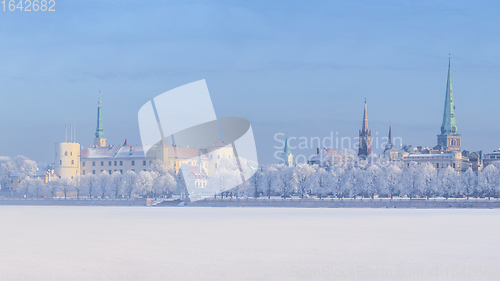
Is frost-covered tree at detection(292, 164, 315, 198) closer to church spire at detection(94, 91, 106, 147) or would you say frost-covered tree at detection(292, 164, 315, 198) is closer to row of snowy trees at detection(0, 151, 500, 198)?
row of snowy trees at detection(0, 151, 500, 198)

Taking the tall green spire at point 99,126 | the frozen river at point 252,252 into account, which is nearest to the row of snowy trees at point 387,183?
the frozen river at point 252,252

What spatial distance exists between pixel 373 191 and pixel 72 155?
6150 centimetres

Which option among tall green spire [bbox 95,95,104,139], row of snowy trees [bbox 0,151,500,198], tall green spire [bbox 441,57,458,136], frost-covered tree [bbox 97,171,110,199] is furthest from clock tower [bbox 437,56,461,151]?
frost-covered tree [bbox 97,171,110,199]

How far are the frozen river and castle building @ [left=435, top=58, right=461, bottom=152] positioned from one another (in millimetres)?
106556

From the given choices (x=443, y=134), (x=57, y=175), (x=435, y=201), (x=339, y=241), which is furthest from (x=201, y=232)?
(x=443, y=134)

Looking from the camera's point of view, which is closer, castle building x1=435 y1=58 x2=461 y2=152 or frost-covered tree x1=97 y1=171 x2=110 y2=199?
frost-covered tree x1=97 y1=171 x2=110 y2=199

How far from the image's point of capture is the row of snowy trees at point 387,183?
8212 cm

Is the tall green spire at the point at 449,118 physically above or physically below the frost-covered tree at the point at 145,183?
above

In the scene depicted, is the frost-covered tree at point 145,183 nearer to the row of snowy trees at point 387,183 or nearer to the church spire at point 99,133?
the row of snowy trees at point 387,183

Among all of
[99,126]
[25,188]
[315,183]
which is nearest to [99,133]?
[99,126]

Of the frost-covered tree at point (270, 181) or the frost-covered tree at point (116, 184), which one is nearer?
the frost-covered tree at point (270, 181)

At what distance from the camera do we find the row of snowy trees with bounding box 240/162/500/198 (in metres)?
82.1

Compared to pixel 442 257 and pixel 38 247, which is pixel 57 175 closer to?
pixel 38 247

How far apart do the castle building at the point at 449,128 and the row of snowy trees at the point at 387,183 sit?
57.5 meters
